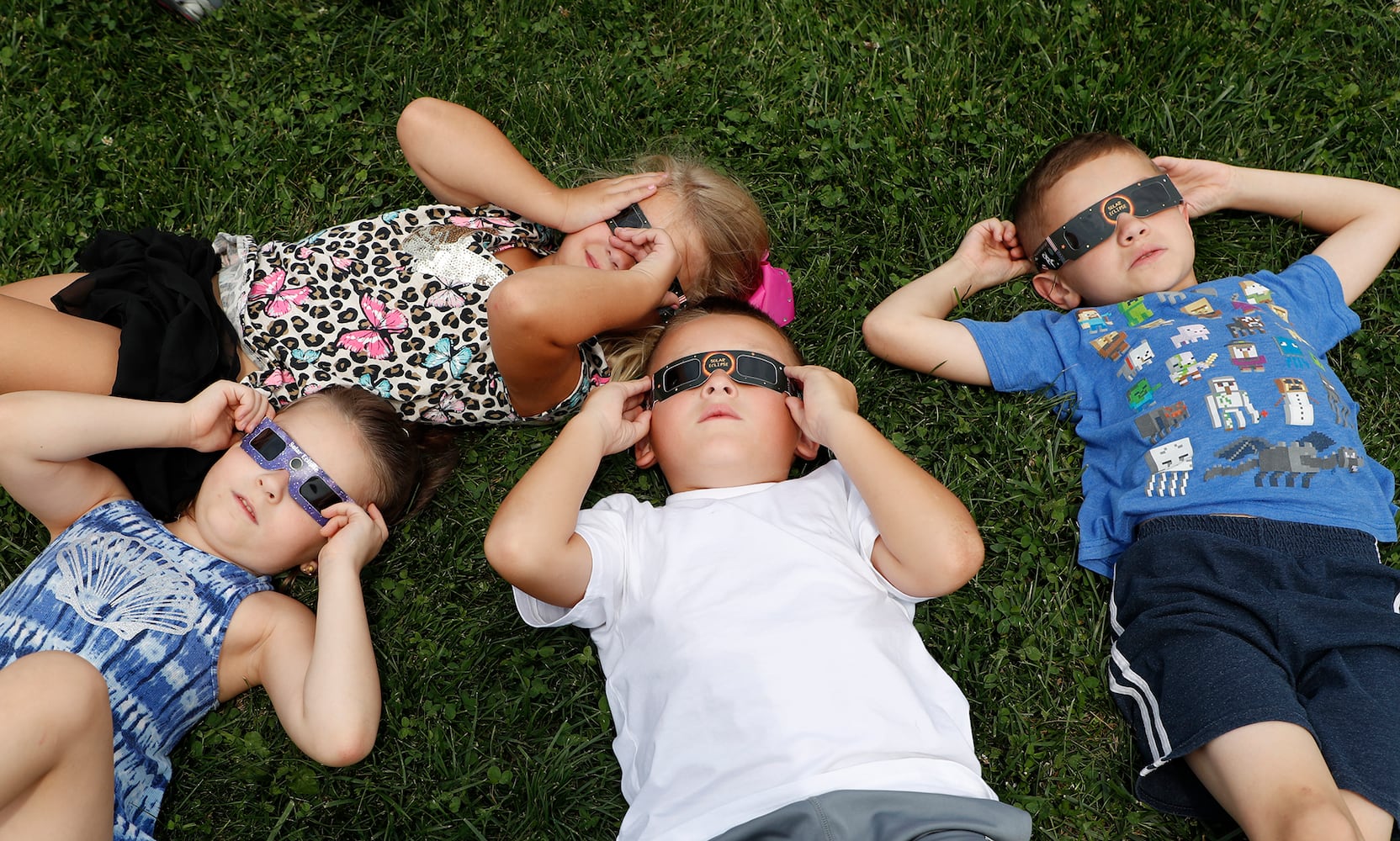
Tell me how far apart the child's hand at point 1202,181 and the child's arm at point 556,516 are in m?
2.64

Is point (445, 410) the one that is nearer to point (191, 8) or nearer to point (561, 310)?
point (561, 310)

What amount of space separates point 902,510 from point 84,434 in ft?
8.98

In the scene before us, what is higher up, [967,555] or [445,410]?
[967,555]

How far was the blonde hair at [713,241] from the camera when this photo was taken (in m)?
3.87

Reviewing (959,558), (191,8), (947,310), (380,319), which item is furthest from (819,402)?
(191,8)

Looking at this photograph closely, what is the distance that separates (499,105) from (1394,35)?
416 centimetres

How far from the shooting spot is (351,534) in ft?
10.9

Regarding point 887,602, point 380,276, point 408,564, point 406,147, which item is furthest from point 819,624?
point 406,147

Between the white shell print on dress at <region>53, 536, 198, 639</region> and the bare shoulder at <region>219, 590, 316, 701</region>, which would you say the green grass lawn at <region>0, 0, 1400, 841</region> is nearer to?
the bare shoulder at <region>219, 590, 316, 701</region>

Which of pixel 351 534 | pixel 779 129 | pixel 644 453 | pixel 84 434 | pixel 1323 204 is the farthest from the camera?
pixel 779 129

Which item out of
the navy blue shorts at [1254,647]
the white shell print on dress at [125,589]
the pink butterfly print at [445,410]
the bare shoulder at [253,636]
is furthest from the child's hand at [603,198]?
the navy blue shorts at [1254,647]

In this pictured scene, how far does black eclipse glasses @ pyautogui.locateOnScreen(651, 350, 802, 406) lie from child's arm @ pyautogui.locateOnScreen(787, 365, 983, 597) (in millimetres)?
150

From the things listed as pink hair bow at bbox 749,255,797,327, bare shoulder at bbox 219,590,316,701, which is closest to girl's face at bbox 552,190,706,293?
pink hair bow at bbox 749,255,797,327

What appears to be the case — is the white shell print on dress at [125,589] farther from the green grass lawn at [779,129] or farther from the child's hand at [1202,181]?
the child's hand at [1202,181]
